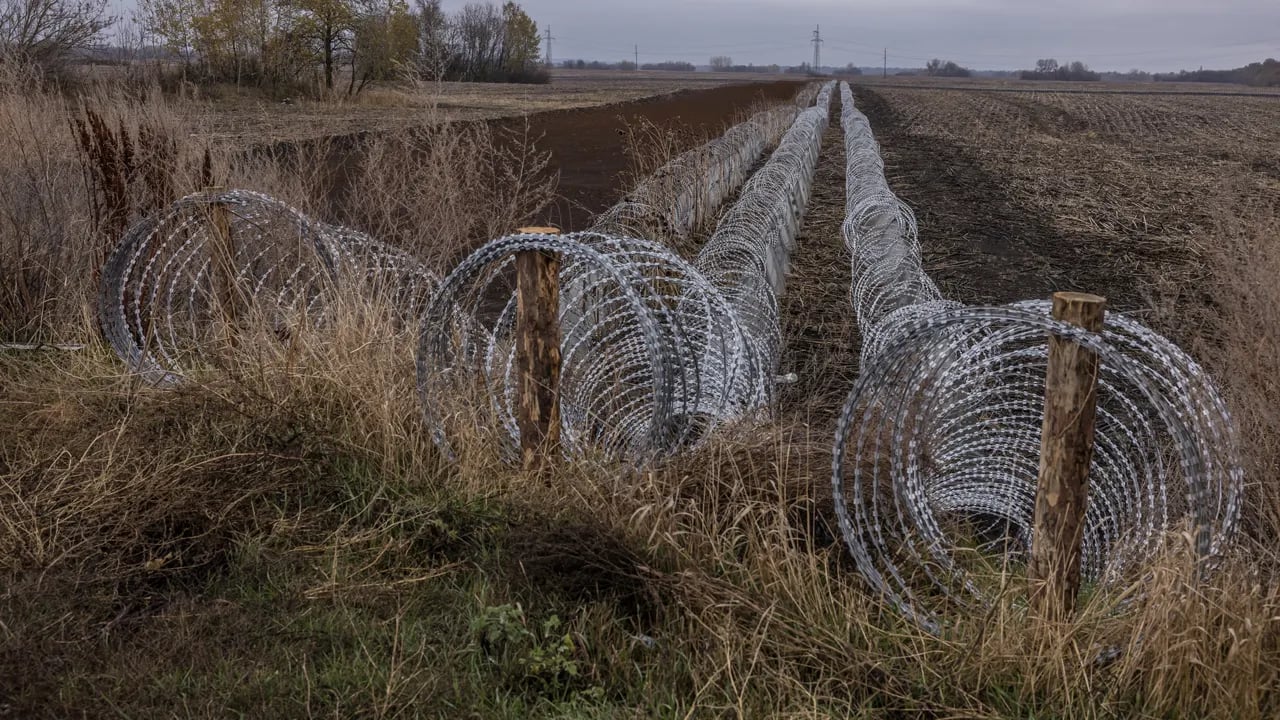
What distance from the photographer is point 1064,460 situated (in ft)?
10.7

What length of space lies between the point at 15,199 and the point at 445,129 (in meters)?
2.89

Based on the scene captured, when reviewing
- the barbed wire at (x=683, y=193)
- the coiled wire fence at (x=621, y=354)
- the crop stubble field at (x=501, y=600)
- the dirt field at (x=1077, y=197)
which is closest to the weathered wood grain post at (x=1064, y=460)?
the crop stubble field at (x=501, y=600)

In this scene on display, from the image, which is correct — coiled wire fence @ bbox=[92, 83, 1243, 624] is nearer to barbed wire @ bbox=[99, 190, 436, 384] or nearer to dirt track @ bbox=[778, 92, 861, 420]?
barbed wire @ bbox=[99, 190, 436, 384]

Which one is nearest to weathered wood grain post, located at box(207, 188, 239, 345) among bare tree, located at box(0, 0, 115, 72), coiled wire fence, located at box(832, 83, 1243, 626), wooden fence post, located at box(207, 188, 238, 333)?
wooden fence post, located at box(207, 188, 238, 333)

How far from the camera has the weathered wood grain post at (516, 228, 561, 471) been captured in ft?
14.5

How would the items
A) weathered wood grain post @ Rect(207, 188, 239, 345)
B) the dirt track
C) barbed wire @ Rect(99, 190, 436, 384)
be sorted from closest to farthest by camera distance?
barbed wire @ Rect(99, 190, 436, 384), weathered wood grain post @ Rect(207, 188, 239, 345), the dirt track

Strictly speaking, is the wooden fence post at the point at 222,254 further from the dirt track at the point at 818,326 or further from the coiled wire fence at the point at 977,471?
the coiled wire fence at the point at 977,471

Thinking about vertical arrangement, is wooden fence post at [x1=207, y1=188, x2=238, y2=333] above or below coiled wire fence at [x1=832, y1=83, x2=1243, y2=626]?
above

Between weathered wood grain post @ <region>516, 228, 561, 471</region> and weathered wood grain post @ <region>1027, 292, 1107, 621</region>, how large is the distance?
Answer: 193 cm

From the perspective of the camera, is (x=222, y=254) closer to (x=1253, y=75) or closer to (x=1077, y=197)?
(x=1077, y=197)

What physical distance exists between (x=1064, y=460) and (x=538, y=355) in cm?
209

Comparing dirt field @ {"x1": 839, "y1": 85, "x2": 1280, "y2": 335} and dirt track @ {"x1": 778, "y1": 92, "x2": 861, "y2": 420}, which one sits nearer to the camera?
dirt track @ {"x1": 778, "y1": 92, "x2": 861, "y2": 420}

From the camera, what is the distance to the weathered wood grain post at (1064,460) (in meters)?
3.18

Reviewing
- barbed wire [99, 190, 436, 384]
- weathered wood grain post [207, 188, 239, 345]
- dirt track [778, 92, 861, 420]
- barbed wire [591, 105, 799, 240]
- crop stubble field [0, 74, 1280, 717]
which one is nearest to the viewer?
crop stubble field [0, 74, 1280, 717]
